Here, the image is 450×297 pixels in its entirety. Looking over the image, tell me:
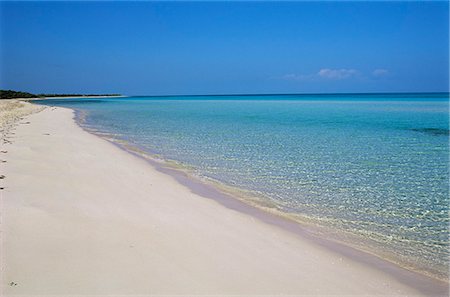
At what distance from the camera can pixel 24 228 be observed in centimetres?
527

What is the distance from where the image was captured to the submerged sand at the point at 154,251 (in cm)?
408

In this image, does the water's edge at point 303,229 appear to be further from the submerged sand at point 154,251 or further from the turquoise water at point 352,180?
the turquoise water at point 352,180

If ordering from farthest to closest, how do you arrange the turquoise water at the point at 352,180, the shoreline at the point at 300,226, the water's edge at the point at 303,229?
1. the turquoise water at the point at 352,180
2. the shoreline at the point at 300,226
3. the water's edge at the point at 303,229

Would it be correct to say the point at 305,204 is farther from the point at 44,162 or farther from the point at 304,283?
the point at 44,162

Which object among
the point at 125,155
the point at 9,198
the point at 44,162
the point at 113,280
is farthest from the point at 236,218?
the point at 125,155

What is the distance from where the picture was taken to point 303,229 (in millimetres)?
6418

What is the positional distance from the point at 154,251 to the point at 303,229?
110 inches

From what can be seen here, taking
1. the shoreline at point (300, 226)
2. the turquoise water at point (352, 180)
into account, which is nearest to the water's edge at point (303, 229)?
the shoreline at point (300, 226)

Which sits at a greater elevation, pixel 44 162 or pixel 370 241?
pixel 44 162

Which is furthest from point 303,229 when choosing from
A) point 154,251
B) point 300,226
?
point 154,251

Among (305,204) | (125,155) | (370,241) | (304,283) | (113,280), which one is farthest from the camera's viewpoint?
(125,155)

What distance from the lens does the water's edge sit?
15.5ft

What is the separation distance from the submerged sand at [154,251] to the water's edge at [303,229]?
5 cm

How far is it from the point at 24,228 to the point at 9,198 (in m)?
1.62
